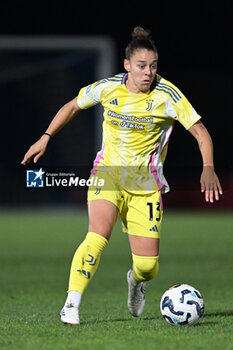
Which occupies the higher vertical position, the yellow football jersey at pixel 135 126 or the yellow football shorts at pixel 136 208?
the yellow football jersey at pixel 135 126

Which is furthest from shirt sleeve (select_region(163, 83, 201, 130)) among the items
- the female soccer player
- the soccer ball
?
the soccer ball

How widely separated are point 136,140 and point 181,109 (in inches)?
18.0

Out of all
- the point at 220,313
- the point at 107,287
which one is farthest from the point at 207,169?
the point at 107,287

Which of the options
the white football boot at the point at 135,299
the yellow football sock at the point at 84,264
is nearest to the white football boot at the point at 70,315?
the yellow football sock at the point at 84,264

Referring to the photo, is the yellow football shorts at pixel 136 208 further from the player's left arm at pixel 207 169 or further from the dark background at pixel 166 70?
the dark background at pixel 166 70

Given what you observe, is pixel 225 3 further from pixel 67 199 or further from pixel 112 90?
pixel 112 90

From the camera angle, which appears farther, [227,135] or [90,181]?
[227,135]

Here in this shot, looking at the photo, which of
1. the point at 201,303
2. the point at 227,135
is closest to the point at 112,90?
the point at 201,303

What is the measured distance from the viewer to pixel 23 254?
13547 millimetres

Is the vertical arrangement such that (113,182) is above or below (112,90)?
below

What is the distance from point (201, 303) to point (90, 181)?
1287mm

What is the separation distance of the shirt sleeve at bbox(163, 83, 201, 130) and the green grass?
5.08ft

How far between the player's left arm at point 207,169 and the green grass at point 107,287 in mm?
973

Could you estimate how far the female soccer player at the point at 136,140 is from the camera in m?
6.19
